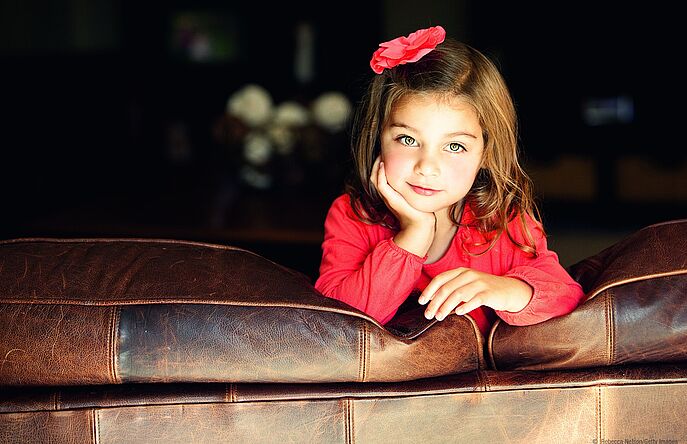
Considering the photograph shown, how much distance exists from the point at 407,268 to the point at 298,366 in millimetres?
433

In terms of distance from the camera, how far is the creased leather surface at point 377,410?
4.04ft

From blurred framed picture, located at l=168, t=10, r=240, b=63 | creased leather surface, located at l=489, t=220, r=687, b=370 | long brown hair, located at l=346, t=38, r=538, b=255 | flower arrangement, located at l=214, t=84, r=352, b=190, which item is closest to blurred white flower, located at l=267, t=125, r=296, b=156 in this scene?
flower arrangement, located at l=214, t=84, r=352, b=190

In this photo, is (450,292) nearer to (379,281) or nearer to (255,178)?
(379,281)

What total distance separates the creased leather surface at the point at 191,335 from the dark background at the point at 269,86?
2478 millimetres

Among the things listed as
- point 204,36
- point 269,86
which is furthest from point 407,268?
point 204,36

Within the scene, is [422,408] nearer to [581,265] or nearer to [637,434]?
[637,434]

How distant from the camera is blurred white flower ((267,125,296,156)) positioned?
146 inches

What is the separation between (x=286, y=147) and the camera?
147 inches

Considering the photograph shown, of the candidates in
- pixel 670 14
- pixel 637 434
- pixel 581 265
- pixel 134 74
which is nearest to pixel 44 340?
pixel 637 434

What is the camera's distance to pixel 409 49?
1.66 meters

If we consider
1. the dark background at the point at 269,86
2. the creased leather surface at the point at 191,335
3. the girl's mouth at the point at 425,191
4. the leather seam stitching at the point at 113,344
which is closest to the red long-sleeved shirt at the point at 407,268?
the girl's mouth at the point at 425,191

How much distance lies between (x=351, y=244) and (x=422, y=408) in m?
0.61

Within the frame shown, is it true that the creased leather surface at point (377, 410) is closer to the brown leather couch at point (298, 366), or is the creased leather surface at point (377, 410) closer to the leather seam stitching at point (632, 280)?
the brown leather couch at point (298, 366)

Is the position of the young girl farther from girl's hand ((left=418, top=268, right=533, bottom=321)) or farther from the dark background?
the dark background
